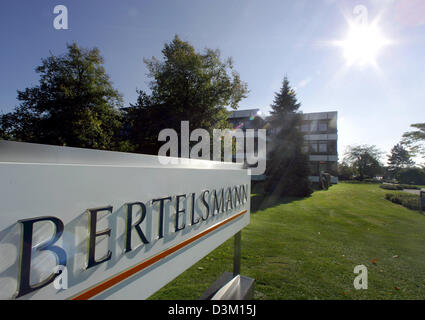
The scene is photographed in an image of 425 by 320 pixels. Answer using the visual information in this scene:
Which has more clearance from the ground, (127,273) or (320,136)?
(320,136)

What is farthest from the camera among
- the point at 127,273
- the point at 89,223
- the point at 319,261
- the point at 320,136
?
the point at 320,136

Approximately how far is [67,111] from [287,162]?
17060 mm

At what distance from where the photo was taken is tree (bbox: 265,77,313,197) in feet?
54.7

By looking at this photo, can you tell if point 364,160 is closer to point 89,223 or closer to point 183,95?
point 183,95

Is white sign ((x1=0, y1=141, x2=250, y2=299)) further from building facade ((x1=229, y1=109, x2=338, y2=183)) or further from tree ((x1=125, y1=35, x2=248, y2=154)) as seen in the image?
building facade ((x1=229, y1=109, x2=338, y2=183))

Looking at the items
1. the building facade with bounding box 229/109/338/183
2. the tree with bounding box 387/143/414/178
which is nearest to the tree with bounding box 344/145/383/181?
the tree with bounding box 387/143/414/178

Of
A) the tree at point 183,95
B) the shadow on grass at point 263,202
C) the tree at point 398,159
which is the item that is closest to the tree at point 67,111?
the tree at point 183,95

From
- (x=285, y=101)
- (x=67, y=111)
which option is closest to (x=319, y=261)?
(x=67, y=111)

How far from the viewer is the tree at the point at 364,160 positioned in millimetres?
45125

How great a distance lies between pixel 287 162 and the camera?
58.5 ft

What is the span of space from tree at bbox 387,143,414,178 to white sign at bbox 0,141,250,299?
6710 cm

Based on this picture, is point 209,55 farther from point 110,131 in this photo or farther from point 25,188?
point 25,188

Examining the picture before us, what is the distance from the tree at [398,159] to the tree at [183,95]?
57.5m
